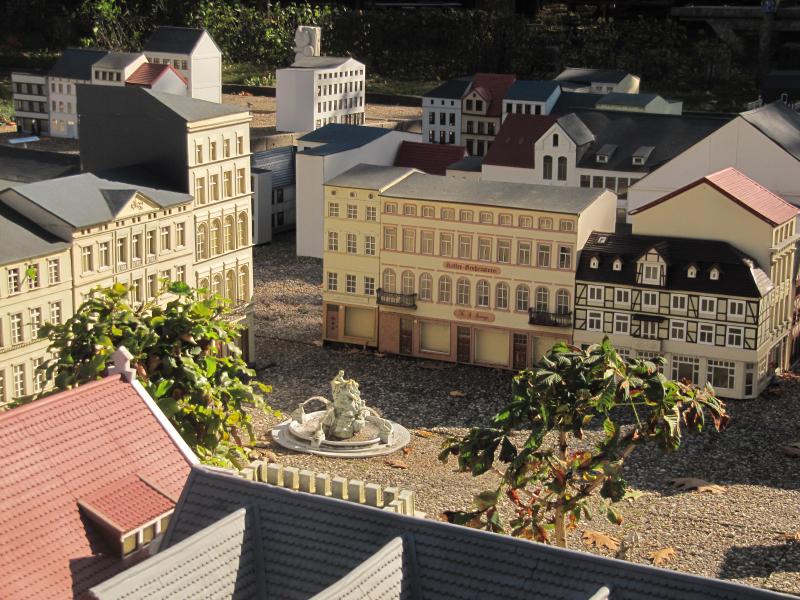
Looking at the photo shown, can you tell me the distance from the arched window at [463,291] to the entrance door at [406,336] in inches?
114

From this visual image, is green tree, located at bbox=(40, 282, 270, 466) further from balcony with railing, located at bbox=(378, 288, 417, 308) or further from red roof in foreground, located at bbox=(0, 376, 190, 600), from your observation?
balcony with railing, located at bbox=(378, 288, 417, 308)

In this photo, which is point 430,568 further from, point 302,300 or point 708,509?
point 302,300

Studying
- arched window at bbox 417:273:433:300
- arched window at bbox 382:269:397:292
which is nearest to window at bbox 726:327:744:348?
arched window at bbox 417:273:433:300

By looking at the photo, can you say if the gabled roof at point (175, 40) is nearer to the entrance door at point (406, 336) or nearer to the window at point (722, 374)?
the entrance door at point (406, 336)

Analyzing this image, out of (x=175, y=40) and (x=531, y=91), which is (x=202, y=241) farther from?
(x=175, y=40)

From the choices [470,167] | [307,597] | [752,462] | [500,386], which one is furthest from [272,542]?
[470,167]

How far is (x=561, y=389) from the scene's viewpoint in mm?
44094

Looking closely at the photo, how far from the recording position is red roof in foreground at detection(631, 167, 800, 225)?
6775 cm

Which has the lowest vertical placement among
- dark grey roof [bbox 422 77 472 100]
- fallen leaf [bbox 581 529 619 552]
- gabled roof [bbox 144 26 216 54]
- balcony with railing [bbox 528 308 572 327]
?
fallen leaf [bbox 581 529 619 552]

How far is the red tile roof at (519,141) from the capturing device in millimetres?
93250

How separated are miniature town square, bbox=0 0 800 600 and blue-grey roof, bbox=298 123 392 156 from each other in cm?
43

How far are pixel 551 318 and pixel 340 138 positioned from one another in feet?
94.5

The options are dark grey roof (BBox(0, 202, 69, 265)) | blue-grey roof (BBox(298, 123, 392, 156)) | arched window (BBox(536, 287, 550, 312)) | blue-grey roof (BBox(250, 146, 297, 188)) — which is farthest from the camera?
blue-grey roof (BBox(250, 146, 297, 188))

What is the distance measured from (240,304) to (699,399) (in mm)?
32088
